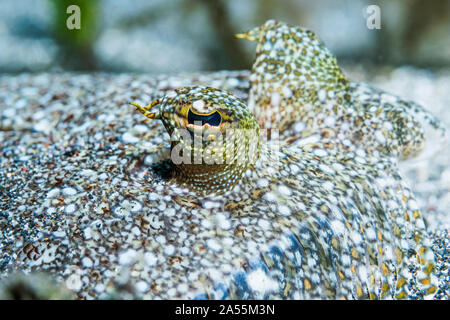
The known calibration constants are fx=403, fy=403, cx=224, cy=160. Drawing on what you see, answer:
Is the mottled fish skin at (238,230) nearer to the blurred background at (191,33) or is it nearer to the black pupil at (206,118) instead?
the black pupil at (206,118)

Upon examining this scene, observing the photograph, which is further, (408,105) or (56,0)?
(56,0)

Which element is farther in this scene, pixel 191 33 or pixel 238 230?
pixel 191 33

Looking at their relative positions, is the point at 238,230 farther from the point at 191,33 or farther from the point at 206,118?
the point at 191,33

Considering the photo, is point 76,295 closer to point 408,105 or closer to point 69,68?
point 408,105

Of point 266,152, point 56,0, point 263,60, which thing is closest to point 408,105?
point 263,60

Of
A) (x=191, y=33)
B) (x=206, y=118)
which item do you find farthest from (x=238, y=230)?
(x=191, y=33)

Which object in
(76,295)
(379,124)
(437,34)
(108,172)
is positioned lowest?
(76,295)
